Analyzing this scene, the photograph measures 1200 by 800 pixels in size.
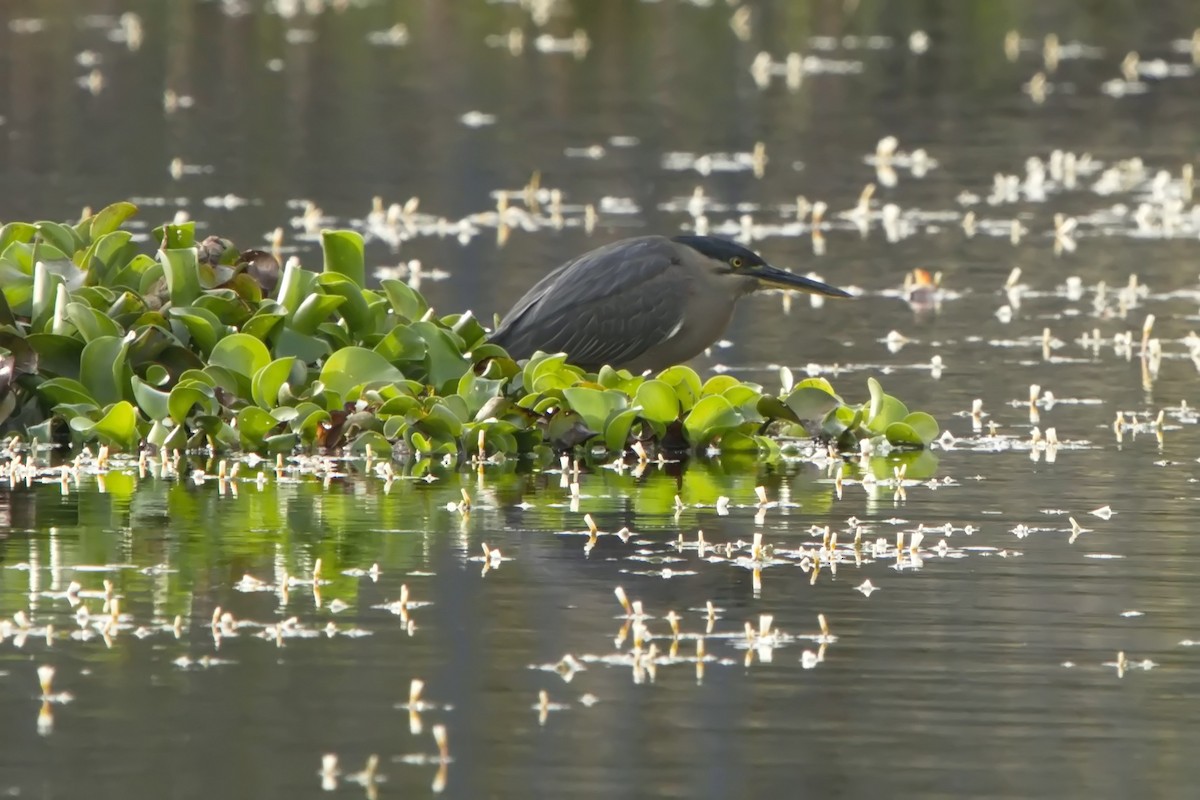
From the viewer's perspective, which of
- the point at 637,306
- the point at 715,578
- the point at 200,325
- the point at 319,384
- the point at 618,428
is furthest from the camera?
the point at 637,306

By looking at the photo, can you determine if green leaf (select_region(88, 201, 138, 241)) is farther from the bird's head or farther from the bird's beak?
the bird's beak

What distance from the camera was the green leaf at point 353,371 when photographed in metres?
10.5

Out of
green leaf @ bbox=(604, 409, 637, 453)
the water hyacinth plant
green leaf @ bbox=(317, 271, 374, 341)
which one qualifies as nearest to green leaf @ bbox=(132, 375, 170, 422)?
the water hyacinth plant

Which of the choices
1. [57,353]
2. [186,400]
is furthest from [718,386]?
[57,353]

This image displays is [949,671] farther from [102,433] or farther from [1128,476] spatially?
[102,433]

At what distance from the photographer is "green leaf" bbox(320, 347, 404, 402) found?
34.4ft

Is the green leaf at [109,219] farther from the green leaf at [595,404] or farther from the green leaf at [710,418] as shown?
the green leaf at [710,418]

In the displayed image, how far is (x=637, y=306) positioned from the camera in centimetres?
1123

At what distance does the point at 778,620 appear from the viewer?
7367 mm

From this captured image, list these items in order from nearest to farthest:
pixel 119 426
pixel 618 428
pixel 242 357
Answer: pixel 119 426, pixel 618 428, pixel 242 357

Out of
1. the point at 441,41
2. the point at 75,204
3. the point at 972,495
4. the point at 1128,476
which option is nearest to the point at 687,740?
the point at 972,495

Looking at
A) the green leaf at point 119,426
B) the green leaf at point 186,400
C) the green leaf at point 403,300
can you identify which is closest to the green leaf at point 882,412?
the green leaf at point 403,300

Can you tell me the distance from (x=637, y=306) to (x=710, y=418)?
1039 mm

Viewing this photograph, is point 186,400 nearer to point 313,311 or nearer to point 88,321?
point 88,321
